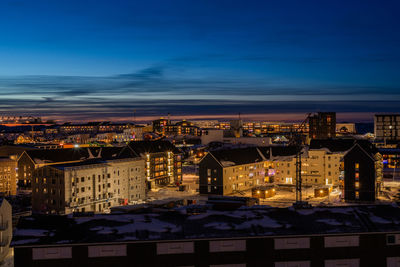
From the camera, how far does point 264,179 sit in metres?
63.0

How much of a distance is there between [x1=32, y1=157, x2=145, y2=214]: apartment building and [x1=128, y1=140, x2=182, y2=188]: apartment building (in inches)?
424

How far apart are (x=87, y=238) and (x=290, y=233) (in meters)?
8.17

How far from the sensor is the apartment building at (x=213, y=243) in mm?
17188

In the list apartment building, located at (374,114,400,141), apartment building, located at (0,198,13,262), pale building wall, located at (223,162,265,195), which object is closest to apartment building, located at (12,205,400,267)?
apartment building, located at (0,198,13,262)

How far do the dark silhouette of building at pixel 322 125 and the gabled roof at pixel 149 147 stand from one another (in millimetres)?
89982

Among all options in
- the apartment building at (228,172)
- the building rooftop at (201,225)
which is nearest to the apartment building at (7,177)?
the apartment building at (228,172)

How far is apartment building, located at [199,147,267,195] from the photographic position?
5499cm

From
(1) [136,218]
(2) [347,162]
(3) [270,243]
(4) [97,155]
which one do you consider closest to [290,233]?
(3) [270,243]

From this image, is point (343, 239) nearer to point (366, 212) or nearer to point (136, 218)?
point (366, 212)

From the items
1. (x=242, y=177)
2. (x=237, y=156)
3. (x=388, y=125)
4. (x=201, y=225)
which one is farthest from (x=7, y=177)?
(x=388, y=125)

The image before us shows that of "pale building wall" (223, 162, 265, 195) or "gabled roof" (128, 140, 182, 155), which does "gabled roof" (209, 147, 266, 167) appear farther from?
"gabled roof" (128, 140, 182, 155)

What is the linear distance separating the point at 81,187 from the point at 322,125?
380 ft

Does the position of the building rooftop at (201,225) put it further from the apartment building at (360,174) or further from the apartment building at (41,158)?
the apartment building at (41,158)

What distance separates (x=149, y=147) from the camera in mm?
63406
